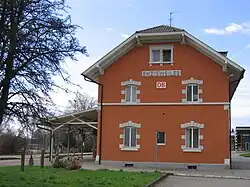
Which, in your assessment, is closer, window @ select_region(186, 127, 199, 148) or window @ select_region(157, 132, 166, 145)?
window @ select_region(186, 127, 199, 148)

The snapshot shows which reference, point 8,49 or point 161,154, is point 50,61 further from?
point 161,154

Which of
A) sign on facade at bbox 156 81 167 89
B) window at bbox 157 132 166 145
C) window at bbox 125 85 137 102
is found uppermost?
sign on facade at bbox 156 81 167 89

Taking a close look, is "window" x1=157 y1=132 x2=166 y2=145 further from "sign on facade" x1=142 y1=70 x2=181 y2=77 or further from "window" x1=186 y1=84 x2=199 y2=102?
"sign on facade" x1=142 y1=70 x2=181 y2=77

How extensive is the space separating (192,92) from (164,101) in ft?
6.52

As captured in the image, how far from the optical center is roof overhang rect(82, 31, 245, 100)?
28578 mm

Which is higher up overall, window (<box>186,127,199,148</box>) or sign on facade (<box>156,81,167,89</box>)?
sign on facade (<box>156,81,167,89</box>)

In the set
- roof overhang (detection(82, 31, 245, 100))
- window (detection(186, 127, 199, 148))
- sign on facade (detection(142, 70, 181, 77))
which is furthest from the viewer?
sign on facade (detection(142, 70, 181, 77))

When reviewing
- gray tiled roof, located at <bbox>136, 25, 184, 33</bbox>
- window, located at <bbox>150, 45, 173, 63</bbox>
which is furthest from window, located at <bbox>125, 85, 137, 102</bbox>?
gray tiled roof, located at <bbox>136, 25, 184, 33</bbox>

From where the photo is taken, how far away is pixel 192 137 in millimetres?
28969

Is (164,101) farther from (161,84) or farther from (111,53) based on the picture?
(111,53)

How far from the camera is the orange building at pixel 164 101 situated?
28.7m

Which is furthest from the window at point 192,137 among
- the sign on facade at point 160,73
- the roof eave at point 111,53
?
the roof eave at point 111,53

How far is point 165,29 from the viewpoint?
30984 mm

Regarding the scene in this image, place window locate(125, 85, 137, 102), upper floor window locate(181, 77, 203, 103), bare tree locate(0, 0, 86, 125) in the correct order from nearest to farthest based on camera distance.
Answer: bare tree locate(0, 0, 86, 125), upper floor window locate(181, 77, 203, 103), window locate(125, 85, 137, 102)
